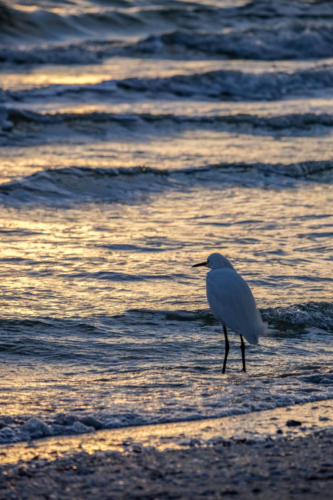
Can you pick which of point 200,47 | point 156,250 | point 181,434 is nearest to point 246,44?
point 200,47

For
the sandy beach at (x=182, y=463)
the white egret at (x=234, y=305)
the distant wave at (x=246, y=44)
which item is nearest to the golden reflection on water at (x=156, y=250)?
the white egret at (x=234, y=305)

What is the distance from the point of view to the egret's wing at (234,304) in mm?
4266

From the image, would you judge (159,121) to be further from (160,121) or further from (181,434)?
(181,434)

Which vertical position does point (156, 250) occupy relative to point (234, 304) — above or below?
below

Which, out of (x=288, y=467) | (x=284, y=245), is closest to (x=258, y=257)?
(x=284, y=245)

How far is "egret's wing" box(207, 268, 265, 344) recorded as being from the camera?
4.27 meters

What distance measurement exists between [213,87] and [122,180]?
25.5ft

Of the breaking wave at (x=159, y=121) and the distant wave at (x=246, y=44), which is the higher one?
the distant wave at (x=246, y=44)

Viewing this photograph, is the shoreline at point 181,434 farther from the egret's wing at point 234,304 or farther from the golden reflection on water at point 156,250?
the golden reflection on water at point 156,250

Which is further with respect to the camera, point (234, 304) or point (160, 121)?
point (160, 121)

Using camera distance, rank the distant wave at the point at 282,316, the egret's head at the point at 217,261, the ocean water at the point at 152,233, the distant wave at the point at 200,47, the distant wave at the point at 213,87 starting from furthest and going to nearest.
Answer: the distant wave at the point at 200,47, the distant wave at the point at 213,87, the distant wave at the point at 282,316, the egret's head at the point at 217,261, the ocean water at the point at 152,233

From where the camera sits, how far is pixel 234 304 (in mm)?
4340

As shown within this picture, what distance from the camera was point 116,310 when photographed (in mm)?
5098

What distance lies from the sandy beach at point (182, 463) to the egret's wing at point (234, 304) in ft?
2.75
